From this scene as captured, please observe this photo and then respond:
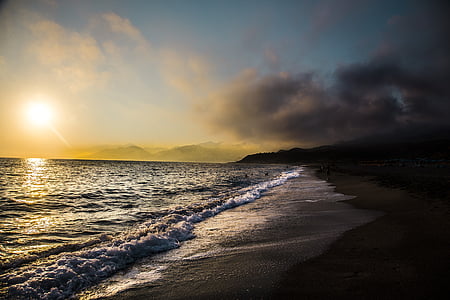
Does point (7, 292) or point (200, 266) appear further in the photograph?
point (200, 266)

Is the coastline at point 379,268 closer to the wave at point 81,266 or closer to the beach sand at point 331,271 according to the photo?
the beach sand at point 331,271

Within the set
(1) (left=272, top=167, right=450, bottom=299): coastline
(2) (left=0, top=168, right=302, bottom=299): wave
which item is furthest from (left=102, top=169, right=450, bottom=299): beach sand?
(2) (left=0, top=168, right=302, bottom=299): wave

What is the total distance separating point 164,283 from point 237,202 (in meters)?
10.2

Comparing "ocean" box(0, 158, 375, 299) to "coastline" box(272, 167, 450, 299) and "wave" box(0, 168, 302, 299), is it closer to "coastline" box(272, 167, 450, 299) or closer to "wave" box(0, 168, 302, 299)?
"wave" box(0, 168, 302, 299)

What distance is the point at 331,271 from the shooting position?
421 centimetres

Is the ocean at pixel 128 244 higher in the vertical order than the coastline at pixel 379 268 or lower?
lower

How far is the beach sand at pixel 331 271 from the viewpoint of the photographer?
137 inches

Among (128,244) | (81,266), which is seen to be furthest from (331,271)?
(81,266)

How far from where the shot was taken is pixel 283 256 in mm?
5188

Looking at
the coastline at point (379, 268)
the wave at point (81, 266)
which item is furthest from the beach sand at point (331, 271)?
the wave at point (81, 266)

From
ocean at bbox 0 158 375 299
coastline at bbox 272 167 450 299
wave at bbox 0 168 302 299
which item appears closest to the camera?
coastline at bbox 272 167 450 299

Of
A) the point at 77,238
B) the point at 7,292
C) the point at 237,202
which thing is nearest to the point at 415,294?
the point at 7,292

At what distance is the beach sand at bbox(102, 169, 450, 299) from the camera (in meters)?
3.49

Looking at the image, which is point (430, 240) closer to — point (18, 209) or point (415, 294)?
point (415, 294)
